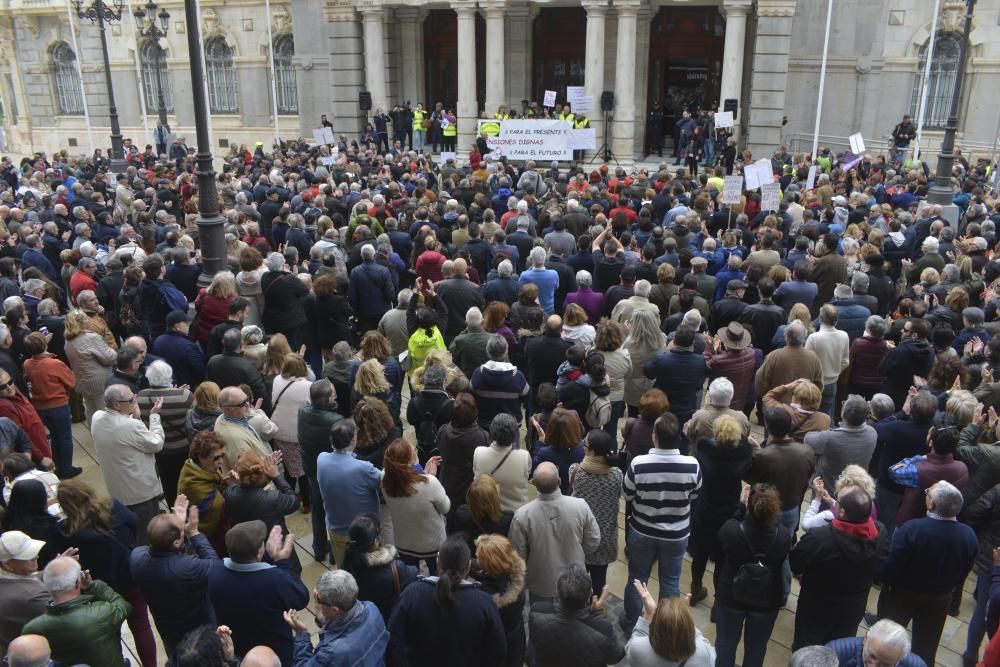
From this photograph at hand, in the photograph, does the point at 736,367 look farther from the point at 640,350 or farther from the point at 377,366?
the point at 377,366

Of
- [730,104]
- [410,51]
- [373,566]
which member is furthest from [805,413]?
[410,51]

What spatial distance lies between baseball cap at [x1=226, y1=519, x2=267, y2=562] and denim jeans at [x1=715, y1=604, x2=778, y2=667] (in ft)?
10.4

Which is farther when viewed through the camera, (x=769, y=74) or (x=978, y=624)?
(x=769, y=74)

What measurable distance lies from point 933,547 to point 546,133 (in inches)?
718

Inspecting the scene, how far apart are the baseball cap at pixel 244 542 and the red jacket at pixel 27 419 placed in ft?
12.1

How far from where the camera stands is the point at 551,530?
5.20 m

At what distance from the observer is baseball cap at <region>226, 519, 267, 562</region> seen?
443 cm

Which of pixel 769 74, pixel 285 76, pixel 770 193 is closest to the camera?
pixel 770 193

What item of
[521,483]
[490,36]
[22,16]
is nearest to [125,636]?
[521,483]

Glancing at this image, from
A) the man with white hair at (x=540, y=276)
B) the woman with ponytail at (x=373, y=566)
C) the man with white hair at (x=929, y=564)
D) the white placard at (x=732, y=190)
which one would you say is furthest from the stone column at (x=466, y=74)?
the woman with ponytail at (x=373, y=566)

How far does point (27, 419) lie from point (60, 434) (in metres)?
1.25

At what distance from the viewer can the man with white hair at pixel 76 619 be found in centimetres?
429

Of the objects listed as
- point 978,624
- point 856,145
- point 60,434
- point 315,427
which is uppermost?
point 856,145

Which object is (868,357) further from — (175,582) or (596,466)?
(175,582)
